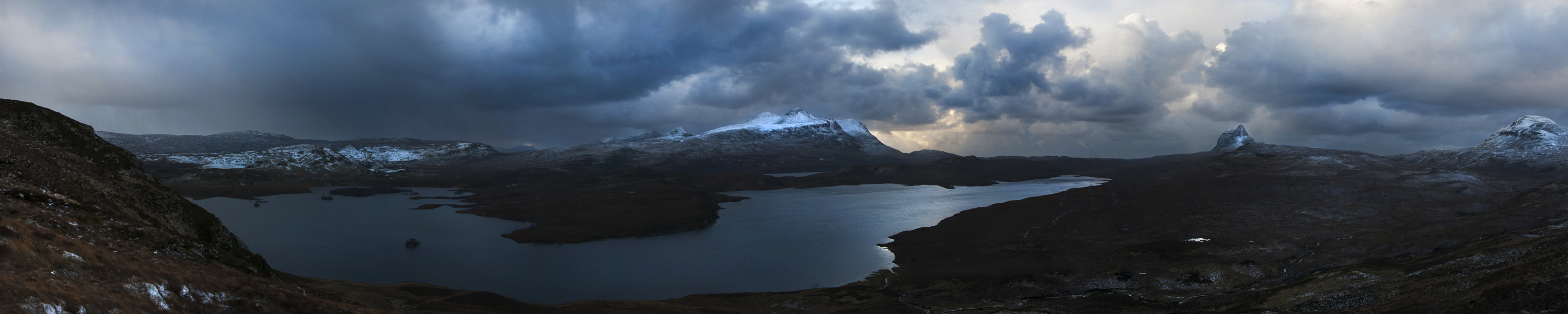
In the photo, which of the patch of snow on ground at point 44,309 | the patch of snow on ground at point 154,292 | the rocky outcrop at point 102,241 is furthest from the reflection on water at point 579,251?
the patch of snow on ground at point 44,309

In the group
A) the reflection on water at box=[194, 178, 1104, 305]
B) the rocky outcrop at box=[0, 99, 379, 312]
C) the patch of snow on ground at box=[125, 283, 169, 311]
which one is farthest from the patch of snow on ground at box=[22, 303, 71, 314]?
the reflection on water at box=[194, 178, 1104, 305]

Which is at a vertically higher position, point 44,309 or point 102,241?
point 102,241

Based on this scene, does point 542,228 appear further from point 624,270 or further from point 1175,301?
point 1175,301

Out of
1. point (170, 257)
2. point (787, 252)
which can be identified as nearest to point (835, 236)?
point (787, 252)

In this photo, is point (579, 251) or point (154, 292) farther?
point (579, 251)

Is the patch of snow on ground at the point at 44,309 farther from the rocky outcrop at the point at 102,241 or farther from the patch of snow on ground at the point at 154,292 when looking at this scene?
the patch of snow on ground at the point at 154,292

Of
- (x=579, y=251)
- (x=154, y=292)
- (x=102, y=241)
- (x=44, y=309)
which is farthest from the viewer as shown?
(x=579, y=251)

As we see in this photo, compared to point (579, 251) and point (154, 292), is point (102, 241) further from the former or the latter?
point (579, 251)

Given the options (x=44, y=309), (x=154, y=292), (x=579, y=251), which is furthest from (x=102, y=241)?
(x=579, y=251)
